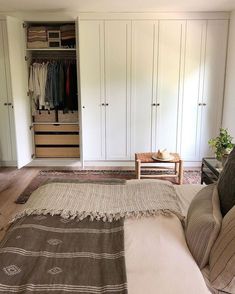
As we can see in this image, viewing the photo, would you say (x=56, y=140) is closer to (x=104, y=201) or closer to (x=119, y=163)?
(x=119, y=163)

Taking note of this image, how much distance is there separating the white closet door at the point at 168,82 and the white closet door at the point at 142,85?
0.11 meters

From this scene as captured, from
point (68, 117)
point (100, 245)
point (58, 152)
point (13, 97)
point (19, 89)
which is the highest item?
point (19, 89)

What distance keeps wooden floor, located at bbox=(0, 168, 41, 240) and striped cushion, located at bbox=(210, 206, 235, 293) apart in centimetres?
203

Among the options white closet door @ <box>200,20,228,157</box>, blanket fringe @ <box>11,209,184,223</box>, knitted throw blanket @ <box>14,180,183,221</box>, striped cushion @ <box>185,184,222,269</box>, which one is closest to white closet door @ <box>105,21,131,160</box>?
white closet door @ <box>200,20,228,157</box>

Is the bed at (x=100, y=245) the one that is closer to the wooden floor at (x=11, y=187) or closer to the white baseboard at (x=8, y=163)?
the wooden floor at (x=11, y=187)

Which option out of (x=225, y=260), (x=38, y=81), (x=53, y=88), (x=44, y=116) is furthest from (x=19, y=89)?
(x=225, y=260)

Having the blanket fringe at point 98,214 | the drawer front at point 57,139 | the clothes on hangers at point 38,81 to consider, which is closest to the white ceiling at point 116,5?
the clothes on hangers at point 38,81

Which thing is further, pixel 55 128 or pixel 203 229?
pixel 55 128

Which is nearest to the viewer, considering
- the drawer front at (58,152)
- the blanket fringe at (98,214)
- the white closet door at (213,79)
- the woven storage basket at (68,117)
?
the blanket fringe at (98,214)

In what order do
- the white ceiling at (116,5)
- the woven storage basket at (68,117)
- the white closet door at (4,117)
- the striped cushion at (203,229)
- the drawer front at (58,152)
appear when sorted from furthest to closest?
the drawer front at (58,152), the woven storage basket at (68,117), the white closet door at (4,117), the white ceiling at (116,5), the striped cushion at (203,229)

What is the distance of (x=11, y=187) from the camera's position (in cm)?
368

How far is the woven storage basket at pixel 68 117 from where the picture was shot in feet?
14.5

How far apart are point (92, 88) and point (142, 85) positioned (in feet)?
2.38

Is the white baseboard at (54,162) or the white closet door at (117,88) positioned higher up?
the white closet door at (117,88)
